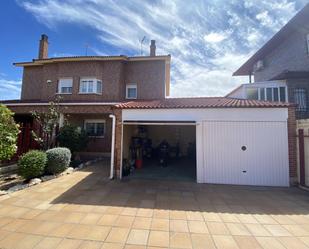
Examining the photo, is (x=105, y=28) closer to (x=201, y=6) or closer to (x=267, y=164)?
(x=201, y=6)

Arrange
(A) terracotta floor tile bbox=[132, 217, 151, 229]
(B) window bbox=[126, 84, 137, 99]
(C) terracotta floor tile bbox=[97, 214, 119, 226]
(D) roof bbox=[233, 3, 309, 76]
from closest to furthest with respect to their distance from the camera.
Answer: (A) terracotta floor tile bbox=[132, 217, 151, 229] < (C) terracotta floor tile bbox=[97, 214, 119, 226] < (D) roof bbox=[233, 3, 309, 76] < (B) window bbox=[126, 84, 137, 99]

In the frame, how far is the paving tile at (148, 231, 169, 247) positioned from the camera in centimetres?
418

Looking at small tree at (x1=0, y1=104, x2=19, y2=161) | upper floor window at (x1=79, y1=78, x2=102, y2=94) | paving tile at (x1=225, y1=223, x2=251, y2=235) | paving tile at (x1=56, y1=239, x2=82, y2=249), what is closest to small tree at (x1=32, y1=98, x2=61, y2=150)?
small tree at (x1=0, y1=104, x2=19, y2=161)

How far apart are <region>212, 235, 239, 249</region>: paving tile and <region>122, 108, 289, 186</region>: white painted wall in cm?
469

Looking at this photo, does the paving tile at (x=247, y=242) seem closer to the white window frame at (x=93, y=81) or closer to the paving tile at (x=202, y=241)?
the paving tile at (x=202, y=241)

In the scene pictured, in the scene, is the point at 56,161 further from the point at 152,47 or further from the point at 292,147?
the point at 152,47

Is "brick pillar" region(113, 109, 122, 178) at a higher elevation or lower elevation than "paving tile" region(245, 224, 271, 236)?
higher

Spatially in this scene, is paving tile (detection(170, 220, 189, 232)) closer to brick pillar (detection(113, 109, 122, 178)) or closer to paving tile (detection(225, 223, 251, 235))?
paving tile (detection(225, 223, 251, 235))

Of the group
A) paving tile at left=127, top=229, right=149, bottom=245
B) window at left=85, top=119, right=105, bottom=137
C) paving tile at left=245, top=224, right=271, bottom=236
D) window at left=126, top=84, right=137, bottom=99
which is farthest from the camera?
window at left=126, top=84, right=137, bottom=99

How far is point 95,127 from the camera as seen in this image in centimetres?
1733

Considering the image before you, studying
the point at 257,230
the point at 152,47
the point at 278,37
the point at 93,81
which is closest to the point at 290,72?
the point at 278,37

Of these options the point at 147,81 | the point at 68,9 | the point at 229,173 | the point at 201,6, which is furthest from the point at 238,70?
the point at 68,9

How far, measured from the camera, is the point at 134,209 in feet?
20.0

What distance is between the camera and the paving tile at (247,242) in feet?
13.6
